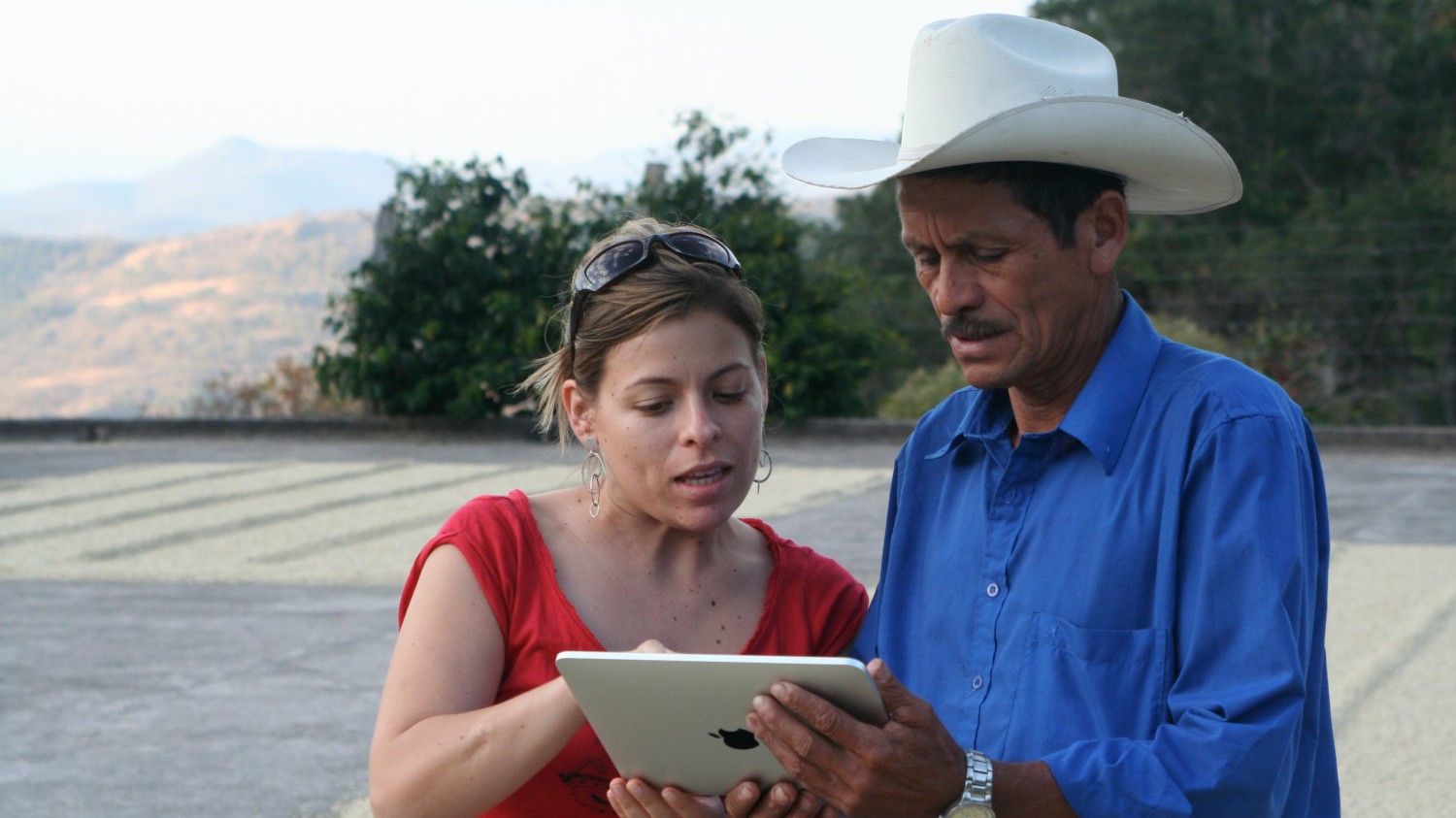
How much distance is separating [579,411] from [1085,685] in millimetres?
941

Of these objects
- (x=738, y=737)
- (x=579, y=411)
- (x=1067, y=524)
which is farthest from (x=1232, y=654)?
(x=579, y=411)

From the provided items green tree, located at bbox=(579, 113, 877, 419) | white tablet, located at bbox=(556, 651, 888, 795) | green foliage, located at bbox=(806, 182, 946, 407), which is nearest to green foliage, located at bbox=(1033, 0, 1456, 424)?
green foliage, located at bbox=(806, 182, 946, 407)

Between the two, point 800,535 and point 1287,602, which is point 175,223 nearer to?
point 800,535

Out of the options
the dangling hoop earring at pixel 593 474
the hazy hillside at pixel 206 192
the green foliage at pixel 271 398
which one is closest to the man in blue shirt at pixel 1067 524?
the dangling hoop earring at pixel 593 474

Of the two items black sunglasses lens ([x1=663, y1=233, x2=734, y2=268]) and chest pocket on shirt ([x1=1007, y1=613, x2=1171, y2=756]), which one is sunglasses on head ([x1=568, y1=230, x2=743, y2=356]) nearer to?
black sunglasses lens ([x1=663, y1=233, x2=734, y2=268])

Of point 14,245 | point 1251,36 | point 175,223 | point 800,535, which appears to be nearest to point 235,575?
point 800,535

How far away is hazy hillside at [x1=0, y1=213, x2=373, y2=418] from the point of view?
41188mm

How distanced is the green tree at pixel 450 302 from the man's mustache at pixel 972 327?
9887mm

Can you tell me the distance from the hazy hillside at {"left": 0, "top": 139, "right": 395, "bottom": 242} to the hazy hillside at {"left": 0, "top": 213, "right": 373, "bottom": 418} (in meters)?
38.1

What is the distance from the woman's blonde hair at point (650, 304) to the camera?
2.39m

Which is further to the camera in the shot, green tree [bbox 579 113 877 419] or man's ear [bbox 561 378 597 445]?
green tree [bbox 579 113 877 419]

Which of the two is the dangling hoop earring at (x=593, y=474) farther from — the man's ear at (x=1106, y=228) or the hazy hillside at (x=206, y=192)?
the hazy hillside at (x=206, y=192)

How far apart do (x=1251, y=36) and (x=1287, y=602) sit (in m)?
24.8

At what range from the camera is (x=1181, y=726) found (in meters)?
1.84
